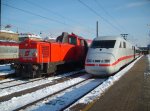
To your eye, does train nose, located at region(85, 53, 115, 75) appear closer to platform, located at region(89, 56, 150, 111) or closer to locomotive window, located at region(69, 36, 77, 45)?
platform, located at region(89, 56, 150, 111)

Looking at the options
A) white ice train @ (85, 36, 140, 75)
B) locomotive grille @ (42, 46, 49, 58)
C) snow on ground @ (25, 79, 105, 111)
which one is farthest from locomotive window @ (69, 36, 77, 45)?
snow on ground @ (25, 79, 105, 111)

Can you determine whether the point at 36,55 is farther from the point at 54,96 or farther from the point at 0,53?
the point at 0,53

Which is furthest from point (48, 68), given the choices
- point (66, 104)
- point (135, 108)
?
point (135, 108)

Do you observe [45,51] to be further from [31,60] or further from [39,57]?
[31,60]

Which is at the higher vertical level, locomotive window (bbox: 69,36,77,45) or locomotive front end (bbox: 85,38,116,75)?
locomotive window (bbox: 69,36,77,45)

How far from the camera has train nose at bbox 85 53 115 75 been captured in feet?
51.4

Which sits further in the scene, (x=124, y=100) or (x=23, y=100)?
(x=23, y=100)

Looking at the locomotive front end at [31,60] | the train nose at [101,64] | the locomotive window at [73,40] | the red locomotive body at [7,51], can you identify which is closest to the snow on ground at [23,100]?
the locomotive front end at [31,60]

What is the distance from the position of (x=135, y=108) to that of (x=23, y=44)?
10.7 meters

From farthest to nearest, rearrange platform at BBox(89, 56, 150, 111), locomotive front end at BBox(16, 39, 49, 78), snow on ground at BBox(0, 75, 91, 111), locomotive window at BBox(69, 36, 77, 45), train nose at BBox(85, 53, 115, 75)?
locomotive window at BBox(69, 36, 77, 45) → locomotive front end at BBox(16, 39, 49, 78) → train nose at BBox(85, 53, 115, 75) → snow on ground at BBox(0, 75, 91, 111) → platform at BBox(89, 56, 150, 111)

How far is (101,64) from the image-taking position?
15719 mm

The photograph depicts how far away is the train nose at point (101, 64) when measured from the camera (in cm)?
1566

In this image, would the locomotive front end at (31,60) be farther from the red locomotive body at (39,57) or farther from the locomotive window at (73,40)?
the locomotive window at (73,40)

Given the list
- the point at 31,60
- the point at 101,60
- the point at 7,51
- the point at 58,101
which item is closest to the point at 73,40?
the point at 101,60
